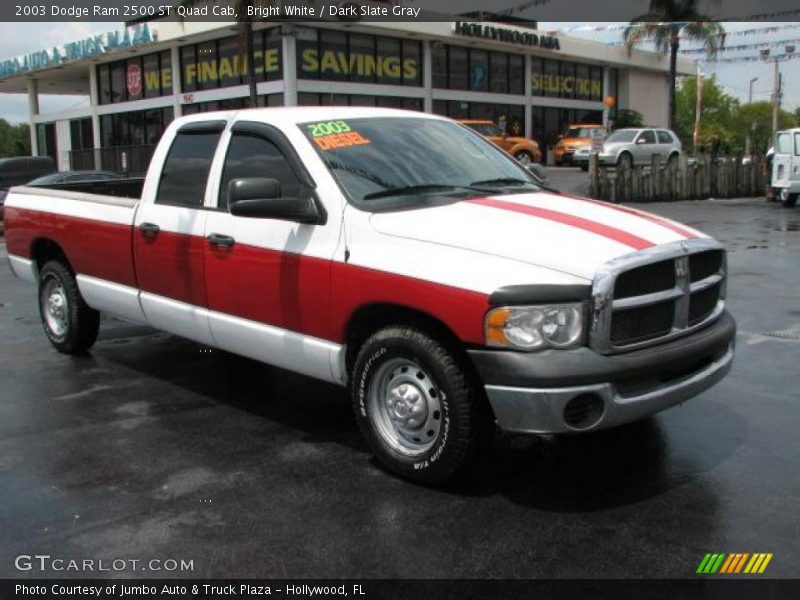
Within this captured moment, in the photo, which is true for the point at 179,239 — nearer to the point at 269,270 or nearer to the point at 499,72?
the point at 269,270

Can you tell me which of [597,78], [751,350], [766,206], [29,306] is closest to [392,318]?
[751,350]

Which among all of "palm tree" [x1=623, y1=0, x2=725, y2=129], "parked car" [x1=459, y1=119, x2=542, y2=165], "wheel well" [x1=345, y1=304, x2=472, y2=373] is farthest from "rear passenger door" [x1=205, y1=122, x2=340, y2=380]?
"palm tree" [x1=623, y1=0, x2=725, y2=129]

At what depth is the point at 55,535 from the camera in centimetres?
380

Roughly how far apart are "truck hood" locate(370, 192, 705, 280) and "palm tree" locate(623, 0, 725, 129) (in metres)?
34.4

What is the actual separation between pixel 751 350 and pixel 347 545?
182 inches

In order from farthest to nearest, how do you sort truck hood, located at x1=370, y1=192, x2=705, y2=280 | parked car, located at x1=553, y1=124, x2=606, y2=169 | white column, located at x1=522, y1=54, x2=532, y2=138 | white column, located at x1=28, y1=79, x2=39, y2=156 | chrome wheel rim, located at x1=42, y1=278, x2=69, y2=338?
white column, located at x1=28, y1=79, x2=39, y2=156
white column, located at x1=522, y1=54, x2=532, y2=138
parked car, located at x1=553, y1=124, x2=606, y2=169
chrome wheel rim, located at x1=42, y1=278, x2=69, y2=338
truck hood, located at x1=370, y1=192, x2=705, y2=280

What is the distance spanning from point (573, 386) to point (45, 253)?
5.36 m

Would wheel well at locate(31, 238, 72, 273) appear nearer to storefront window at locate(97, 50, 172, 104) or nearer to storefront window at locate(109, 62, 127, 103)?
storefront window at locate(97, 50, 172, 104)

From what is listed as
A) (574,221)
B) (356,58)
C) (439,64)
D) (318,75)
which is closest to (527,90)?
(439,64)

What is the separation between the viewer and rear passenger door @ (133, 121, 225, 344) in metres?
5.49

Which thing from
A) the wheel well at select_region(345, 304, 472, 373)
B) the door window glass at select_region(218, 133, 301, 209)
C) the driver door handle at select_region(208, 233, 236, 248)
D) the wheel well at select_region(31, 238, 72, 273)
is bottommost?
the wheel well at select_region(345, 304, 472, 373)

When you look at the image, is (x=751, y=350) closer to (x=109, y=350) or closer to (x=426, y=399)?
(x=426, y=399)

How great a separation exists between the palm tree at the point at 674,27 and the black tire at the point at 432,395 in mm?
35197

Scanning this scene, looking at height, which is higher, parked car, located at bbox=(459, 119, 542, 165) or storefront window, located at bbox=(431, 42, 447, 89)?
storefront window, located at bbox=(431, 42, 447, 89)
